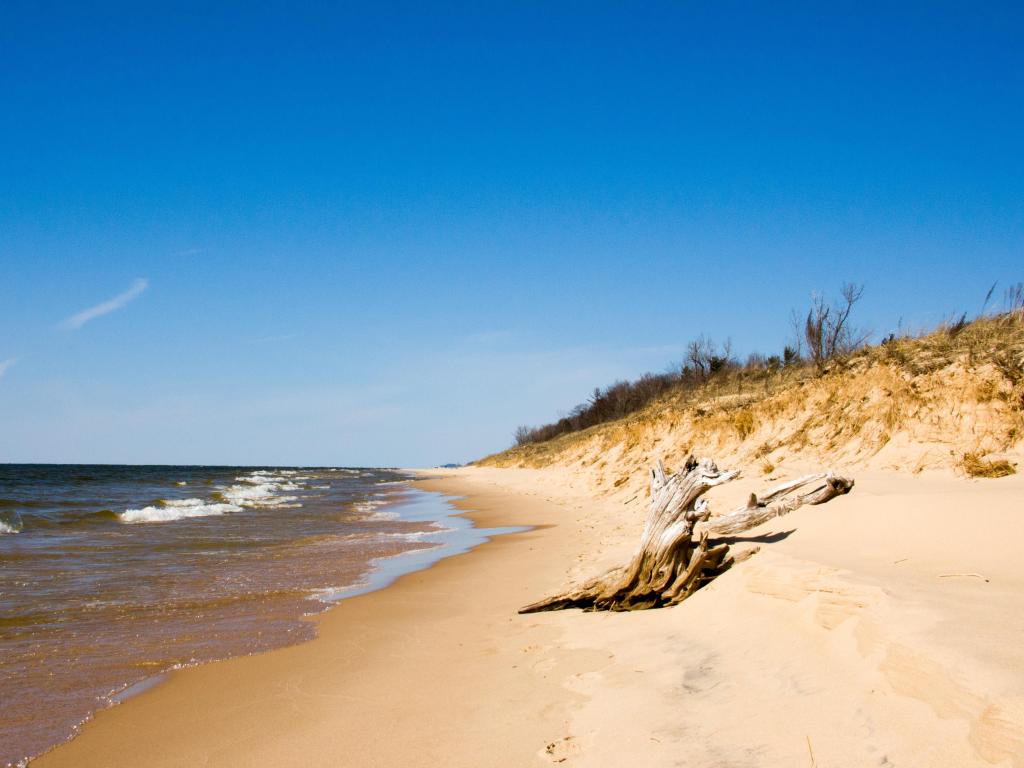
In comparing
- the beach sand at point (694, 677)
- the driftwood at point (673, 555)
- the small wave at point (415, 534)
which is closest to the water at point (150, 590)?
the small wave at point (415, 534)

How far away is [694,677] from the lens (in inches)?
163

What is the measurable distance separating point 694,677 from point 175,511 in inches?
832

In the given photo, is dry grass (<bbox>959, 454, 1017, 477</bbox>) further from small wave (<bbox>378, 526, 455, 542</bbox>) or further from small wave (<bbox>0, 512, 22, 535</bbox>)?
small wave (<bbox>0, 512, 22, 535</bbox>)

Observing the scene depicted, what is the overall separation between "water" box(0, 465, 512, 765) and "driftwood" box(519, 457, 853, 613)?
292 centimetres

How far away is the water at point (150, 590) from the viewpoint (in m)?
5.21

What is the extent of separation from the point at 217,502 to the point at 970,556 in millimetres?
25816

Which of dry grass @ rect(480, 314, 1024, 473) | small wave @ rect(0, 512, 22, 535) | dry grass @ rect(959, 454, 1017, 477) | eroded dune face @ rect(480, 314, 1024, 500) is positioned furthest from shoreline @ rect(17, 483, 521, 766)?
small wave @ rect(0, 512, 22, 535)

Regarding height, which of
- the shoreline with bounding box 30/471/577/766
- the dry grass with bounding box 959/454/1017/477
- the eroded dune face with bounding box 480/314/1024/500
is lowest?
the shoreline with bounding box 30/471/577/766

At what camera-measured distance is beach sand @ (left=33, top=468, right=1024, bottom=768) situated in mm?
3059

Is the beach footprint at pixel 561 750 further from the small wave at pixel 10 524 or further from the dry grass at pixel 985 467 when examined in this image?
the small wave at pixel 10 524

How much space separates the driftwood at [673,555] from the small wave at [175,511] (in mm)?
16103

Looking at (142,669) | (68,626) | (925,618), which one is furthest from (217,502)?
(925,618)

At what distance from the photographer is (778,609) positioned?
16.4 ft

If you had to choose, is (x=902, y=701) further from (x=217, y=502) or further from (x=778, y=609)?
(x=217, y=502)
